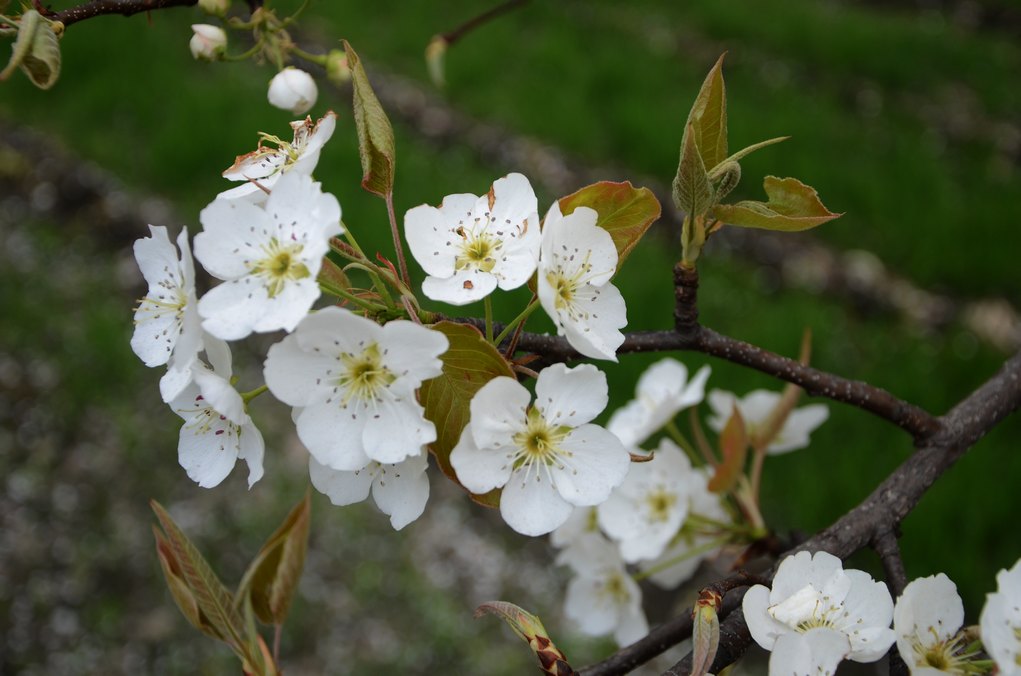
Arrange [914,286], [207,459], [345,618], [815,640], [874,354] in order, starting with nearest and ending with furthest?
1. [815,640]
2. [207,459]
3. [345,618]
4. [874,354]
5. [914,286]

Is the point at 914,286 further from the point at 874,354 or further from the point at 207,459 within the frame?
the point at 207,459

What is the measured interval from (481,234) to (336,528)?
1849 millimetres

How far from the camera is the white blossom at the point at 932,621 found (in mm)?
646

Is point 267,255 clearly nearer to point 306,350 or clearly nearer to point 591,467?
Answer: point 306,350

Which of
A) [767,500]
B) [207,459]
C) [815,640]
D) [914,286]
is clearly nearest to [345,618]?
[767,500]

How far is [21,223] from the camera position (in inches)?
131

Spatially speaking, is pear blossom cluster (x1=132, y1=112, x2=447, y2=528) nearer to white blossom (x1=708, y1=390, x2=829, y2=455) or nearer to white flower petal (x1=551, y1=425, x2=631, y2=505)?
white flower petal (x1=551, y1=425, x2=631, y2=505)

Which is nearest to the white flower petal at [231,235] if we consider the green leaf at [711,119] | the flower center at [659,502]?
the green leaf at [711,119]

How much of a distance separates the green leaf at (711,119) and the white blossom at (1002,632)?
35cm

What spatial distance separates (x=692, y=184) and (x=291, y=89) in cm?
50

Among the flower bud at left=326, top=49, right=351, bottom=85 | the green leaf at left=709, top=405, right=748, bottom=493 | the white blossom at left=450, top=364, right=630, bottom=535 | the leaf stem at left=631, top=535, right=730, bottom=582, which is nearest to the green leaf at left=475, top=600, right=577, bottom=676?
the white blossom at left=450, top=364, right=630, bottom=535

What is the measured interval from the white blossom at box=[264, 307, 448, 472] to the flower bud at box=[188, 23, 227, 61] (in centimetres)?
52

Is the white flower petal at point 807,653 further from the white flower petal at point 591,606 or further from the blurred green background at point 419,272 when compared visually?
the blurred green background at point 419,272

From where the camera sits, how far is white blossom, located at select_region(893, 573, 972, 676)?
25.4 inches
